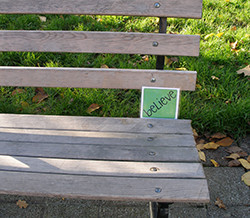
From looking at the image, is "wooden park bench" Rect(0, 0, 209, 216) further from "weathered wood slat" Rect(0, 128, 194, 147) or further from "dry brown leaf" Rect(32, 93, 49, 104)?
"dry brown leaf" Rect(32, 93, 49, 104)

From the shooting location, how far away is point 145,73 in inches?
65.1

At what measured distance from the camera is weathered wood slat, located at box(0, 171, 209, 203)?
3.90 feet

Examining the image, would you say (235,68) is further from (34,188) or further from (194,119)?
(34,188)

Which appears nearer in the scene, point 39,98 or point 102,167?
point 102,167

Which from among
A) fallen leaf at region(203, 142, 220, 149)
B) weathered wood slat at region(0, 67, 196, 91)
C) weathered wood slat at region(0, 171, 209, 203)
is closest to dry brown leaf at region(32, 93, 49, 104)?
weathered wood slat at region(0, 67, 196, 91)

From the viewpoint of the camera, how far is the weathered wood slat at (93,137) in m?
1.51

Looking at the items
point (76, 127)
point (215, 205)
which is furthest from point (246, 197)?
point (76, 127)

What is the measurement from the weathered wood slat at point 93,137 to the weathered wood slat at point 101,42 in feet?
1.53

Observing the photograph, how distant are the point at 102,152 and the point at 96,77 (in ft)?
1.53

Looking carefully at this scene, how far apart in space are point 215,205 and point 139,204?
1.58 ft

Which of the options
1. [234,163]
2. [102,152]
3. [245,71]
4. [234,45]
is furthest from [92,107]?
[234,45]

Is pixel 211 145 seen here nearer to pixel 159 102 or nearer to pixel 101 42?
pixel 159 102

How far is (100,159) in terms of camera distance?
1.40m

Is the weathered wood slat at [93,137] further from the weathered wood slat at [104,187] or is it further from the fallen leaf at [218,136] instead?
the fallen leaf at [218,136]
